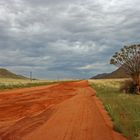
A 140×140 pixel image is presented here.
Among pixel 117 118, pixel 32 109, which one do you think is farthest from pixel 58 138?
pixel 32 109

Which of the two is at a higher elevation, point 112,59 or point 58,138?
point 112,59

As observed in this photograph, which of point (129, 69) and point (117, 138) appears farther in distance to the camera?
point (129, 69)

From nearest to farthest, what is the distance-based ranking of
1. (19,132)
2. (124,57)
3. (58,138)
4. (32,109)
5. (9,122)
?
(58,138)
(19,132)
(9,122)
(32,109)
(124,57)

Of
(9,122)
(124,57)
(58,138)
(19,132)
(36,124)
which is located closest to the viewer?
(58,138)

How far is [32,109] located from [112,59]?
18296 mm

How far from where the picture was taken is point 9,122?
18172mm

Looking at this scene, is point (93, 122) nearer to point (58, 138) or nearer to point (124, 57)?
point (58, 138)

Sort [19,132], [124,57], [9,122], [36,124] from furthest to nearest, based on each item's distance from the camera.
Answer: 1. [124,57]
2. [9,122]
3. [36,124]
4. [19,132]

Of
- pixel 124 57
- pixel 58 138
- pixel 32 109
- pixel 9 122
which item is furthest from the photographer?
pixel 124 57

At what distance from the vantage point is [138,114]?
19266 millimetres

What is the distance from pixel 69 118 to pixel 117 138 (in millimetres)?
5686

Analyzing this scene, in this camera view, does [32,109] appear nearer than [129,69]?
Yes

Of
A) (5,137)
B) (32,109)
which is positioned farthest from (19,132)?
(32,109)

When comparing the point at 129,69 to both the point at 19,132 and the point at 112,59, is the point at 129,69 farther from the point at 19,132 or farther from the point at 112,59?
the point at 19,132
